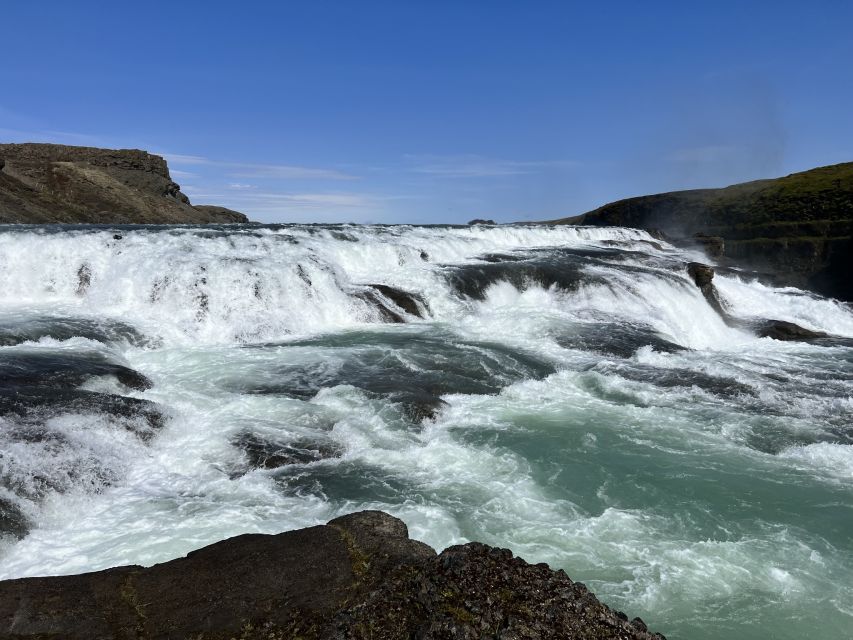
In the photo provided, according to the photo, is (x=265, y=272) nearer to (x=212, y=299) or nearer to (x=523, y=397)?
(x=212, y=299)

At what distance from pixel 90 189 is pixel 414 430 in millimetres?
66676

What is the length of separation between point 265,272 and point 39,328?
6752 mm

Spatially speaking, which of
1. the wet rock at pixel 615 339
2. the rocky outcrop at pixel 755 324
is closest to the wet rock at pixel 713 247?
the rocky outcrop at pixel 755 324

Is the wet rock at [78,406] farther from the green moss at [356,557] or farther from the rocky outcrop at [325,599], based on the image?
the green moss at [356,557]

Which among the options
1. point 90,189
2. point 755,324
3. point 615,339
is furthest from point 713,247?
point 90,189

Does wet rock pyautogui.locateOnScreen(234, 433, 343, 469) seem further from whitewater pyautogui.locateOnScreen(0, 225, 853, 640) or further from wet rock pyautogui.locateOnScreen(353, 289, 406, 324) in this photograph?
wet rock pyautogui.locateOnScreen(353, 289, 406, 324)

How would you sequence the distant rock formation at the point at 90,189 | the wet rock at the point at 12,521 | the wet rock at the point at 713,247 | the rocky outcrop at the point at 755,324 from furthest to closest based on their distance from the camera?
1. the distant rock formation at the point at 90,189
2. the wet rock at the point at 713,247
3. the rocky outcrop at the point at 755,324
4. the wet rock at the point at 12,521

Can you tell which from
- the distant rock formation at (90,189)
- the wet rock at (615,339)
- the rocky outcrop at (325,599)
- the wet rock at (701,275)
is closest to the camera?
the rocky outcrop at (325,599)

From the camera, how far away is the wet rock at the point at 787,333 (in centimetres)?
2155

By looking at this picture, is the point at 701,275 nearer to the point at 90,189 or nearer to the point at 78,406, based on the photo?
the point at 78,406

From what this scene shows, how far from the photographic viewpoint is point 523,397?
1226 centimetres

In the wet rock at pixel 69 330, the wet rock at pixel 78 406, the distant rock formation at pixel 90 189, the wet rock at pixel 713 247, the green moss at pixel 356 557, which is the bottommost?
the wet rock at pixel 78 406

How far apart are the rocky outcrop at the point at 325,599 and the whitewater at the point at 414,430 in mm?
1796

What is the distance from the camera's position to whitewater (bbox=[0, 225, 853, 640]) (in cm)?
647
